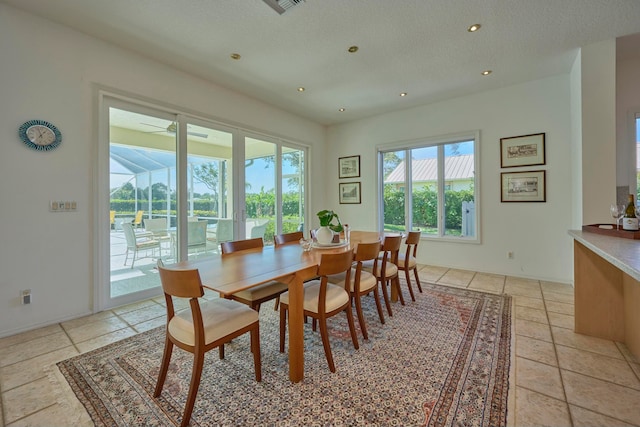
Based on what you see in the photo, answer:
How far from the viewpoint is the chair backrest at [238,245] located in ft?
7.68

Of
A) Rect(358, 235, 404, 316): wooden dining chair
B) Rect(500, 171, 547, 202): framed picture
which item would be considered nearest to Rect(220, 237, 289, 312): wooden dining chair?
Rect(358, 235, 404, 316): wooden dining chair

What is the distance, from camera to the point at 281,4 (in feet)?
7.32

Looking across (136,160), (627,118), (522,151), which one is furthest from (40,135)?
(627,118)

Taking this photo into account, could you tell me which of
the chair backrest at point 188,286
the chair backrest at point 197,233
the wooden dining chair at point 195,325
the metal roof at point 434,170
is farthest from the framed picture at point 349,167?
the chair backrest at point 188,286

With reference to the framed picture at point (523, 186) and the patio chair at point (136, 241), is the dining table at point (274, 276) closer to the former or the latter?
the patio chair at point (136, 241)

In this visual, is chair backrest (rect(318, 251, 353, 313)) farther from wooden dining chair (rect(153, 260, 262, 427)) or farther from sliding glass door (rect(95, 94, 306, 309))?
sliding glass door (rect(95, 94, 306, 309))

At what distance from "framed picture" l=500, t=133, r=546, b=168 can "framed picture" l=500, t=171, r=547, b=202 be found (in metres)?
0.15

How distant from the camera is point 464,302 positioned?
2943mm

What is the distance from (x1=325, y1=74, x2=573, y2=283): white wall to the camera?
3.57m

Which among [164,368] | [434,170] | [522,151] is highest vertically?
[522,151]

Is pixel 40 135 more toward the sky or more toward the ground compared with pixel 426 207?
more toward the sky

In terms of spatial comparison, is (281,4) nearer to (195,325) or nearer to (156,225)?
(195,325)

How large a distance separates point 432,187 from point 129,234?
180 inches

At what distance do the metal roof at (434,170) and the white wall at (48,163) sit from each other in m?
4.14
